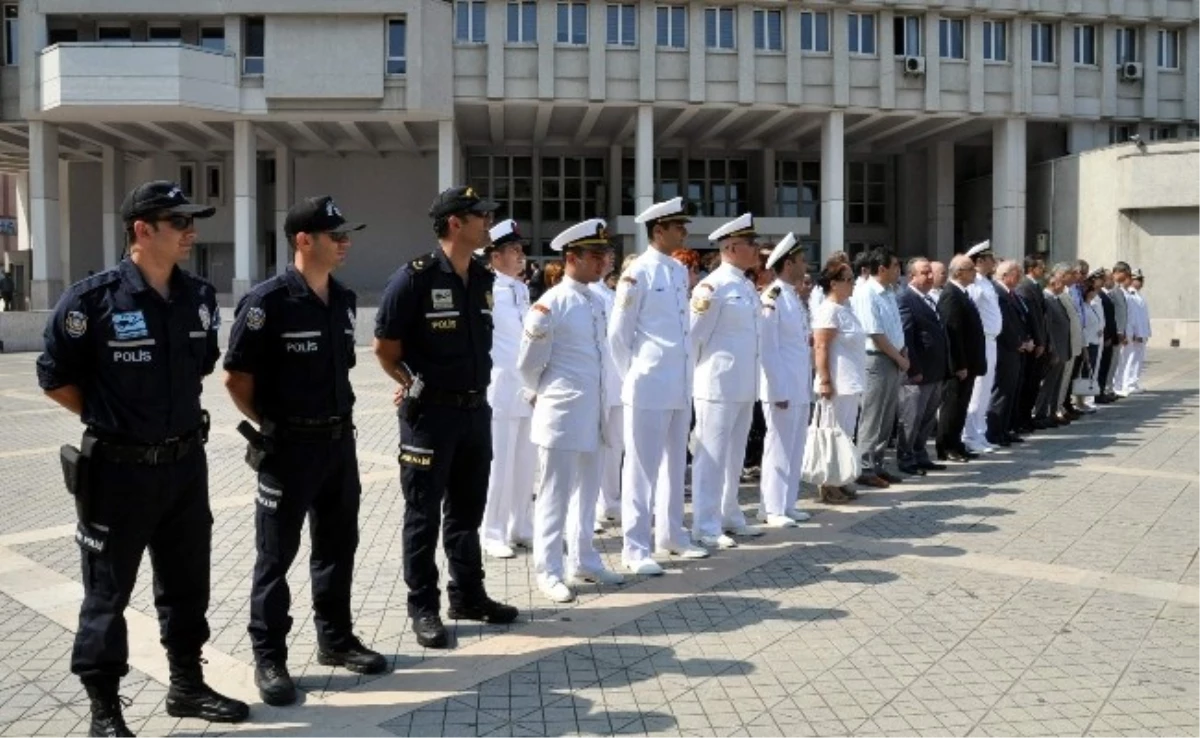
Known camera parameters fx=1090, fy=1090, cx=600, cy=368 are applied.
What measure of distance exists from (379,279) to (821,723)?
3898 centimetres

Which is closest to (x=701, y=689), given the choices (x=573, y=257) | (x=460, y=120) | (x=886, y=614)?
(x=886, y=614)

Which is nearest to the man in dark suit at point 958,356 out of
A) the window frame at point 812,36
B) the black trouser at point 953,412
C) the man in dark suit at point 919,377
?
the black trouser at point 953,412

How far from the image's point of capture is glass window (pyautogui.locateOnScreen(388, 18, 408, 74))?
3338 cm

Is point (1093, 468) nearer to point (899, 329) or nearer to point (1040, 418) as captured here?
point (899, 329)

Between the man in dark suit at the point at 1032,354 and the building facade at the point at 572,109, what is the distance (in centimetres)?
2377

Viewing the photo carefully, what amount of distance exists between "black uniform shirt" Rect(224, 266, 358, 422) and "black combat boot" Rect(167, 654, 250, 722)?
106 cm

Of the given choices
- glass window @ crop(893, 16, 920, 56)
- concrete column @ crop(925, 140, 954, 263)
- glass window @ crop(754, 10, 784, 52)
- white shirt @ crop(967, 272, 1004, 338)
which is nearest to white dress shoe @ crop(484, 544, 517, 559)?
white shirt @ crop(967, 272, 1004, 338)

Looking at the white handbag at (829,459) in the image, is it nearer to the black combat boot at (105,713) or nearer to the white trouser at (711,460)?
the white trouser at (711,460)

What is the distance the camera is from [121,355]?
4055 millimetres

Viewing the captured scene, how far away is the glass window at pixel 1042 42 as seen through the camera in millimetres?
38062

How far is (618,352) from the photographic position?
6875mm

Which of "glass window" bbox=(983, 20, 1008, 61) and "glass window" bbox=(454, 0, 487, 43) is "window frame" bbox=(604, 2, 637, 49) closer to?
"glass window" bbox=(454, 0, 487, 43)

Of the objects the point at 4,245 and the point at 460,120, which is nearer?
the point at 460,120

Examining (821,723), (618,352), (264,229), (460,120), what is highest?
(460,120)
